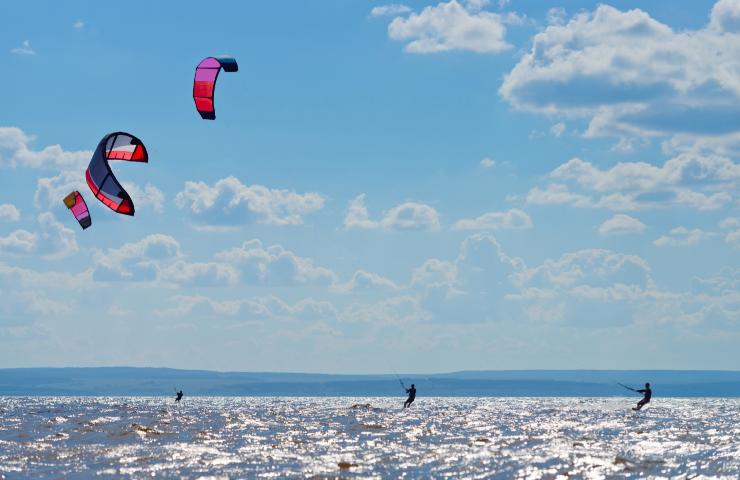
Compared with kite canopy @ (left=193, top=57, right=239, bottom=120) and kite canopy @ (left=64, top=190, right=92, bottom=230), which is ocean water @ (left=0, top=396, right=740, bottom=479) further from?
kite canopy @ (left=193, top=57, right=239, bottom=120)

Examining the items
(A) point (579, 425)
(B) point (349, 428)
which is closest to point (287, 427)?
(B) point (349, 428)

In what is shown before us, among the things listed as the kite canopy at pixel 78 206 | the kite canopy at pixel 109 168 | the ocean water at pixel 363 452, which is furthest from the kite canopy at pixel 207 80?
the ocean water at pixel 363 452

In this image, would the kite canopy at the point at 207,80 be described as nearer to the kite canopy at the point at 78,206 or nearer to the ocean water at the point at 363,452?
the kite canopy at the point at 78,206

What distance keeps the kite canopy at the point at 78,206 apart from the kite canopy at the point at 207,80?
18.8ft

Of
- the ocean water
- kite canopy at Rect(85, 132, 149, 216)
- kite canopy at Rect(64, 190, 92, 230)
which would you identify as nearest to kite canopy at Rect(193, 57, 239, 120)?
kite canopy at Rect(85, 132, 149, 216)

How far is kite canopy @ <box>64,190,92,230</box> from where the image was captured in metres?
32.6

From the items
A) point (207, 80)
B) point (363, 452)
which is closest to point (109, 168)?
point (207, 80)

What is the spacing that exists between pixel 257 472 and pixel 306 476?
51.8 inches

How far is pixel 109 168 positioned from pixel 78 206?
393cm

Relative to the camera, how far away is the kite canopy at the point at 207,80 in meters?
28.5

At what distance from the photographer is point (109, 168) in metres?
30.5

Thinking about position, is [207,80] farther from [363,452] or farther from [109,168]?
[363,452]

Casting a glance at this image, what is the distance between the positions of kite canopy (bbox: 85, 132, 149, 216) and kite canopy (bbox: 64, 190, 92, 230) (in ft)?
4.12

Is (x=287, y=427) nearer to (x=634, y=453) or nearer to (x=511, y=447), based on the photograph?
(x=511, y=447)
